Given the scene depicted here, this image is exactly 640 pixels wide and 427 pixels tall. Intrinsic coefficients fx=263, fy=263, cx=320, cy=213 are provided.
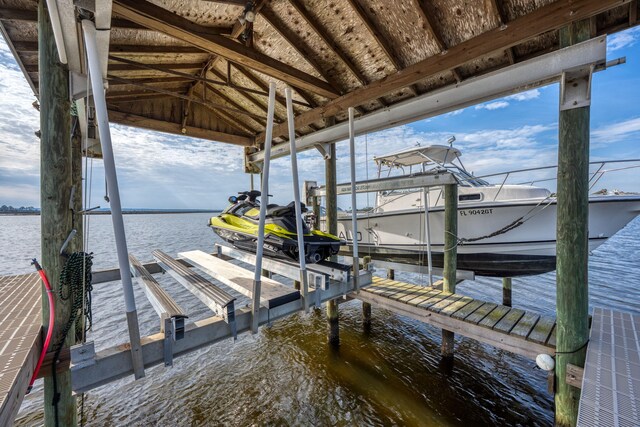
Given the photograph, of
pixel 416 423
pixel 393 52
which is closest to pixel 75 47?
pixel 393 52

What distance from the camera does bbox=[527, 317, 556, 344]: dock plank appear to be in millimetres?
2992

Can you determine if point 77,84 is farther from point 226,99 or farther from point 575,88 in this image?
point 575,88

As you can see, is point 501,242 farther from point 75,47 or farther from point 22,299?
point 22,299

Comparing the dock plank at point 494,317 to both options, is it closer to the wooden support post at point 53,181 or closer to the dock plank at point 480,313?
the dock plank at point 480,313

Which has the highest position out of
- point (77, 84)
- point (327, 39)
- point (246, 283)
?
point (327, 39)

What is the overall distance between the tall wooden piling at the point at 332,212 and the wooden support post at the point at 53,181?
3.39 meters

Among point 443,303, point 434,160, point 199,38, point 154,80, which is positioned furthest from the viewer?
point 434,160

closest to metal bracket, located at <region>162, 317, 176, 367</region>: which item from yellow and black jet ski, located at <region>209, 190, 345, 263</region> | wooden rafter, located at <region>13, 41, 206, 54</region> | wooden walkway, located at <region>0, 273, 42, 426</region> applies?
wooden walkway, located at <region>0, 273, 42, 426</region>

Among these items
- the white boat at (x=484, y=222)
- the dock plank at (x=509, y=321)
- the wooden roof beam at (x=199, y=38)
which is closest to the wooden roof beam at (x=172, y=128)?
the wooden roof beam at (x=199, y=38)

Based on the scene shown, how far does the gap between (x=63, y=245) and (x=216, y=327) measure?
123 centimetres

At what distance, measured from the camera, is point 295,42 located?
3432 mm

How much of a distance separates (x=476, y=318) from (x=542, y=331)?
682 millimetres

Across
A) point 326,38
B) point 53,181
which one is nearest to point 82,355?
point 53,181

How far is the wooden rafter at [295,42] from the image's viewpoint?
3.13 metres
